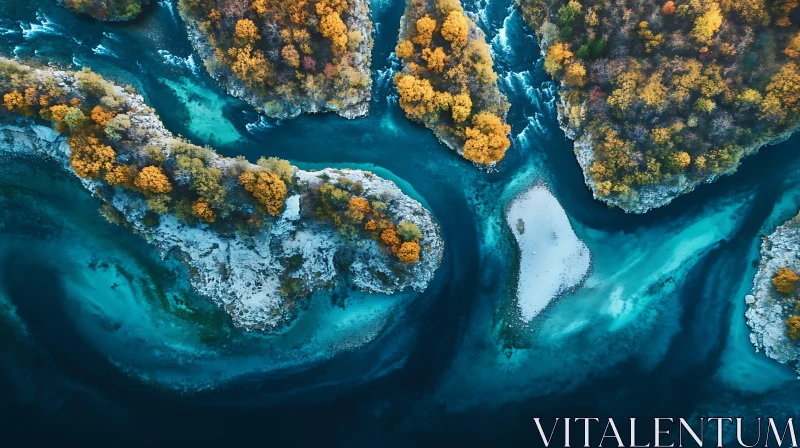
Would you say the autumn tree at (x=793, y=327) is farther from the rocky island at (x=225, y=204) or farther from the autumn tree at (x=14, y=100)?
the autumn tree at (x=14, y=100)

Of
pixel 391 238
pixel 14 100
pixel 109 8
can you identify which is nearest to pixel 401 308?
pixel 391 238

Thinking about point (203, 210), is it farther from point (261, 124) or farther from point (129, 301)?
Answer: point (129, 301)

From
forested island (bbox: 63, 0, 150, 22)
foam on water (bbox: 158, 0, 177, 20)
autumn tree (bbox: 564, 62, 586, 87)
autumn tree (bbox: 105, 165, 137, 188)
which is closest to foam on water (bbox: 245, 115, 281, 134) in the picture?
autumn tree (bbox: 105, 165, 137, 188)

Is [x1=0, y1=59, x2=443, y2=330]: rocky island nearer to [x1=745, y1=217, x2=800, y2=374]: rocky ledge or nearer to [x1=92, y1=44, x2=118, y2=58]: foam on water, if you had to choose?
[x1=92, y1=44, x2=118, y2=58]: foam on water

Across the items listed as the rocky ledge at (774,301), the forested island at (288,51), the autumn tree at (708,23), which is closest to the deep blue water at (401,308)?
the rocky ledge at (774,301)

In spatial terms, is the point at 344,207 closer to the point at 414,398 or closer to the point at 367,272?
the point at 367,272

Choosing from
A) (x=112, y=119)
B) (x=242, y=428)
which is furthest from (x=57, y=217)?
(x=242, y=428)
